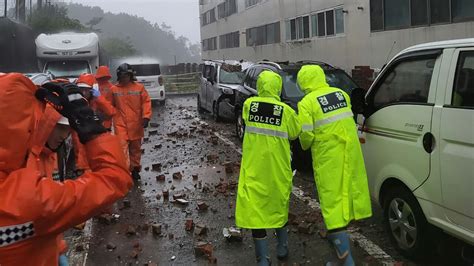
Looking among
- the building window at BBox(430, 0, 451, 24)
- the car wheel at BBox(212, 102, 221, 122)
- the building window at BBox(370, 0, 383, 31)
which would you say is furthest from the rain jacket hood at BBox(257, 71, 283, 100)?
the building window at BBox(370, 0, 383, 31)

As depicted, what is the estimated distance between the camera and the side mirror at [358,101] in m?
4.77

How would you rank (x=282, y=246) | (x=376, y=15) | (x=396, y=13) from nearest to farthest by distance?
(x=282, y=246)
(x=396, y=13)
(x=376, y=15)

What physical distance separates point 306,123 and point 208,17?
152 ft

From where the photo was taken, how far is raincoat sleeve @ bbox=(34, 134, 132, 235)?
1.65m

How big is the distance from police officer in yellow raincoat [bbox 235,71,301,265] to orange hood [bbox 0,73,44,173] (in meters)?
2.39

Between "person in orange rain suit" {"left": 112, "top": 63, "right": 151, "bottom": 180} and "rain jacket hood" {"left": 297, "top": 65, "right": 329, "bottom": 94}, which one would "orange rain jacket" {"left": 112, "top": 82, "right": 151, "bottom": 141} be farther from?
"rain jacket hood" {"left": 297, "top": 65, "right": 329, "bottom": 94}

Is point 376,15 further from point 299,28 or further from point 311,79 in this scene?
point 311,79

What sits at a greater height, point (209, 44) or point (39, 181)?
point (209, 44)

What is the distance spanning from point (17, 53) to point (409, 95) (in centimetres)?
1715

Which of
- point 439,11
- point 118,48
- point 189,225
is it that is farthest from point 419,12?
point 118,48

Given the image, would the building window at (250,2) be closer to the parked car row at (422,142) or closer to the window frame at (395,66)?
the window frame at (395,66)

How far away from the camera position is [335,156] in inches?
152

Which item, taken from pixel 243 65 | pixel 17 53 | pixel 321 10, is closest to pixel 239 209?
pixel 243 65

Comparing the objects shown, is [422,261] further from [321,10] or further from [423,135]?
[321,10]
